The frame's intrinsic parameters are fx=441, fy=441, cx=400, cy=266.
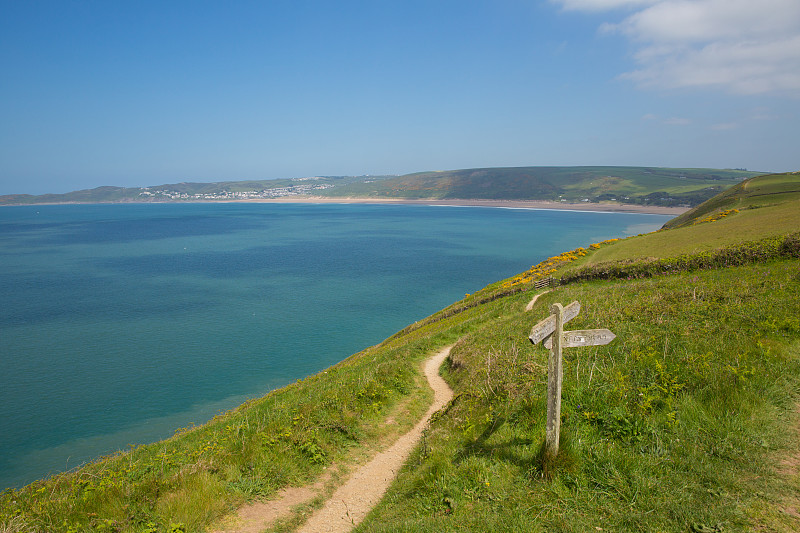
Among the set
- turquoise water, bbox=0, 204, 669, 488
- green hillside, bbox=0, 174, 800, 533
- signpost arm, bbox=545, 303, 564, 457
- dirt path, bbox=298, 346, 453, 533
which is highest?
signpost arm, bbox=545, 303, 564, 457

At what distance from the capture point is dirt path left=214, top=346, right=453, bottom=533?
7.93 metres

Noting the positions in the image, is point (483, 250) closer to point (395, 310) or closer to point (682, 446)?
point (395, 310)

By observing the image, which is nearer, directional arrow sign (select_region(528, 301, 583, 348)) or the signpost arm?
directional arrow sign (select_region(528, 301, 583, 348))

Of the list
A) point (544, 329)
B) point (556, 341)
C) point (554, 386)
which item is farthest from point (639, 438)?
point (544, 329)

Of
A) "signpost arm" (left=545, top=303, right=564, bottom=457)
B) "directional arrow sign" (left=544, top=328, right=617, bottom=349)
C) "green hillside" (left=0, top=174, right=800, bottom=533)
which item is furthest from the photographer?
"directional arrow sign" (left=544, top=328, right=617, bottom=349)

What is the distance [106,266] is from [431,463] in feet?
270

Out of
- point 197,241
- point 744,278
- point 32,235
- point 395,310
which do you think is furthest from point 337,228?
point 744,278

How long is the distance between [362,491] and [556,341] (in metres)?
5.23

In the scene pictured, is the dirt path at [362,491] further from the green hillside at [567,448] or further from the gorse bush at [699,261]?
the gorse bush at [699,261]

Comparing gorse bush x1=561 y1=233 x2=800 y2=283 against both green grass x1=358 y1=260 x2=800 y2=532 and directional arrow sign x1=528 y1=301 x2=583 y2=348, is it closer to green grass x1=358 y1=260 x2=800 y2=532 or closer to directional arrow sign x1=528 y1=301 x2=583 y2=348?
green grass x1=358 y1=260 x2=800 y2=532

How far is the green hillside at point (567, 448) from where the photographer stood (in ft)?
20.5

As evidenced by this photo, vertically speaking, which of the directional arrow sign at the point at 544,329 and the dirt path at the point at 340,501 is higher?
the directional arrow sign at the point at 544,329

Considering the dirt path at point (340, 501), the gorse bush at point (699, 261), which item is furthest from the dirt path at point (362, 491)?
the gorse bush at point (699, 261)

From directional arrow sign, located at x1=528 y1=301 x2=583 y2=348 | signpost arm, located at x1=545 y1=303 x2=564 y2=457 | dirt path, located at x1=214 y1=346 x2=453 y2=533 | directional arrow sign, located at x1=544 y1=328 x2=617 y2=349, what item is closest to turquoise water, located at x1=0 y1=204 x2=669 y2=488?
dirt path, located at x1=214 y1=346 x2=453 y2=533
